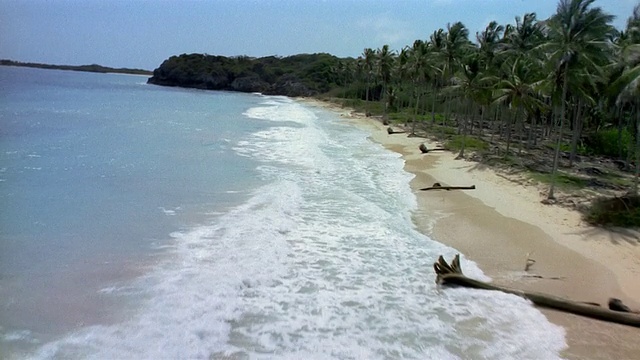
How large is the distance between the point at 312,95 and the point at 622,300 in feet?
452

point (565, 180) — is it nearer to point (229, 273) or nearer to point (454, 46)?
point (229, 273)

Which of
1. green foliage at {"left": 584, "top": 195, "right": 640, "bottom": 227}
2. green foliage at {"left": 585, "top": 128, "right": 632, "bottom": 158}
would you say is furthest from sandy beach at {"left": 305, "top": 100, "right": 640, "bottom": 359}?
green foliage at {"left": 585, "top": 128, "right": 632, "bottom": 158}

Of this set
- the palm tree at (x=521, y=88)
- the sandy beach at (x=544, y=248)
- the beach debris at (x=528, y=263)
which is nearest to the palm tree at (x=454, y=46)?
the palm tree at (x=521, y=88)

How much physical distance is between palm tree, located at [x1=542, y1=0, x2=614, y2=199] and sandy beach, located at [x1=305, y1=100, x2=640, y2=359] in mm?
2944

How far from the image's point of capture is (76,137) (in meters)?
36.8

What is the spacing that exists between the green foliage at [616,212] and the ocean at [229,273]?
6.33 m

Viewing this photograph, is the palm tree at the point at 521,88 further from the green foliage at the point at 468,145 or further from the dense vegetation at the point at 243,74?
the dense vegetation at the point at 243,74

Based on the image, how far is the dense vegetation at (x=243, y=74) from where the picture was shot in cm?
15888

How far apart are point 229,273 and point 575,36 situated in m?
17.7

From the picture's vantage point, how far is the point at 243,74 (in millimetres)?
176750

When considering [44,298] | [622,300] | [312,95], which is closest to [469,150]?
[622,300]

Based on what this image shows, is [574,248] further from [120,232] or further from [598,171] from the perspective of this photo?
[598,171]

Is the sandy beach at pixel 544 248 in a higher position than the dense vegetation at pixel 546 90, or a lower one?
lower

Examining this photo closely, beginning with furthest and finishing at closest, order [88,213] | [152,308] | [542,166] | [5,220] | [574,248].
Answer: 1. [542,166]
2. [88,213]
3. [5,220]
4. [574,248]
5. [152,308]
